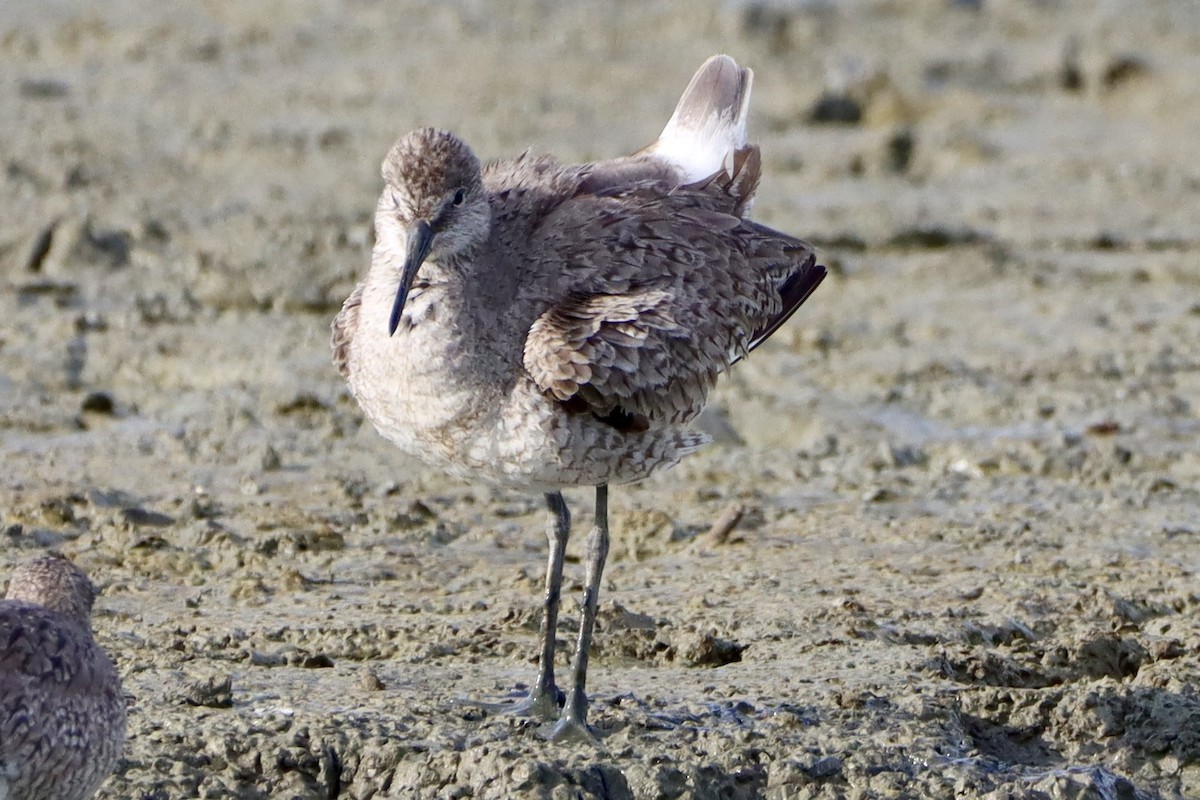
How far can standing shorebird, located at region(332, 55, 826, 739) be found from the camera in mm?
5062

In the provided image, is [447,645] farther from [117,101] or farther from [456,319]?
[117,101]

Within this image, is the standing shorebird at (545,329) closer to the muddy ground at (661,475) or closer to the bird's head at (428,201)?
the bird's head at (428,201)

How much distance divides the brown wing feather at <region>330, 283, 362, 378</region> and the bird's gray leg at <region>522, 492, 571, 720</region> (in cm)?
68

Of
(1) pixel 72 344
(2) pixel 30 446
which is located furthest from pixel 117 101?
(2) pixel 30 446

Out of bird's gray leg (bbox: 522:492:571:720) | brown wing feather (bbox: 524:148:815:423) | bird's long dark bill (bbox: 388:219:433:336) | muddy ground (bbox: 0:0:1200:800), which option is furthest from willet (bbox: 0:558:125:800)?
brown wing feather (bbox: 524:148:815:423)

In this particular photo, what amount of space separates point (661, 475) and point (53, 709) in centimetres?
392

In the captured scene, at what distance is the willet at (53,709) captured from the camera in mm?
3988

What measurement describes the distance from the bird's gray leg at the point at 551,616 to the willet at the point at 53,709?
1.29 meters

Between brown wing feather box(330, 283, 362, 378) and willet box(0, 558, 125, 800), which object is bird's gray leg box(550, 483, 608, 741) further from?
willet box(0, 558, 125, 800)

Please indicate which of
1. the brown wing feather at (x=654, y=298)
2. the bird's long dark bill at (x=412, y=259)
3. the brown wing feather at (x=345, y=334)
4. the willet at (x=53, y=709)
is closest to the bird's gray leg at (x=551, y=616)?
the brown wing feather at (x=654, y=298)

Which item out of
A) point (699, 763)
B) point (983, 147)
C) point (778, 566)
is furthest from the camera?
point (983, 147)

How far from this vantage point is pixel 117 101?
44.4ft

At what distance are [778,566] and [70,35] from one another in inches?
406

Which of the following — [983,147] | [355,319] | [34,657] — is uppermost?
[983,147]
